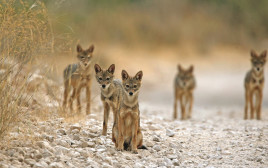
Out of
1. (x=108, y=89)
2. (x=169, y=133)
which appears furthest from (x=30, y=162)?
(x=169, y=133)

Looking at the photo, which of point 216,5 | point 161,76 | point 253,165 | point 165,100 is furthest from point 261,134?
point 216,5

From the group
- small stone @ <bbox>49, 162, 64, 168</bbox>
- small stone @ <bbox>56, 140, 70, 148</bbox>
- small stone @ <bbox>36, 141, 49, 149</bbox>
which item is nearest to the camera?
small stone @ <bbox>49, 162, 64, 168</bbox>

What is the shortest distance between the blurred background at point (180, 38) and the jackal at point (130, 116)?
9.38 metres

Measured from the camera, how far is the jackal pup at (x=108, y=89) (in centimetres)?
704

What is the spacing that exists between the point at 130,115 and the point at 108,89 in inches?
33.1

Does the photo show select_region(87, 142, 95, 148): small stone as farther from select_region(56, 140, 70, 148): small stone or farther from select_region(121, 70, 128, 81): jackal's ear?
select_region(121, 70, 128, 81): jackal's ear

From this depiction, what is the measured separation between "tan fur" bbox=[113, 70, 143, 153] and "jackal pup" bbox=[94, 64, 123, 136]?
0.44 metres

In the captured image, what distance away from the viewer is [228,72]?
22.2 metres

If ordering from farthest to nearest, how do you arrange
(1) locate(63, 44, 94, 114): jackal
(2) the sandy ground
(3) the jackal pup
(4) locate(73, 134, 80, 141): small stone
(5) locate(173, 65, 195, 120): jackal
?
(5) locate(173, 65, 195, 120): jackal, (1) locate(63, 44, 94, 114): jackal, (3) the jackal pup, (4) locate(73, 134, 80, 141): small stone, (2) the sandy ground

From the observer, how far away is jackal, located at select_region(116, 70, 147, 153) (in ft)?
21.2

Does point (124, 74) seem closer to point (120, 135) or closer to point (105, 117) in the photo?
point (120, 135)

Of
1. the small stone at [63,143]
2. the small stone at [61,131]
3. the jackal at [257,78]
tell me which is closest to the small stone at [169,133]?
the small stone at [61,131]

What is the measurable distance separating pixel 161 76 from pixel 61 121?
13694mm

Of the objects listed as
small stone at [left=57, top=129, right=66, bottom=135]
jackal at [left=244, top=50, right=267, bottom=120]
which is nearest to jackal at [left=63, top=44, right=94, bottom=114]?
small stone at [left=57, top=129, right=66, bottom=135]
